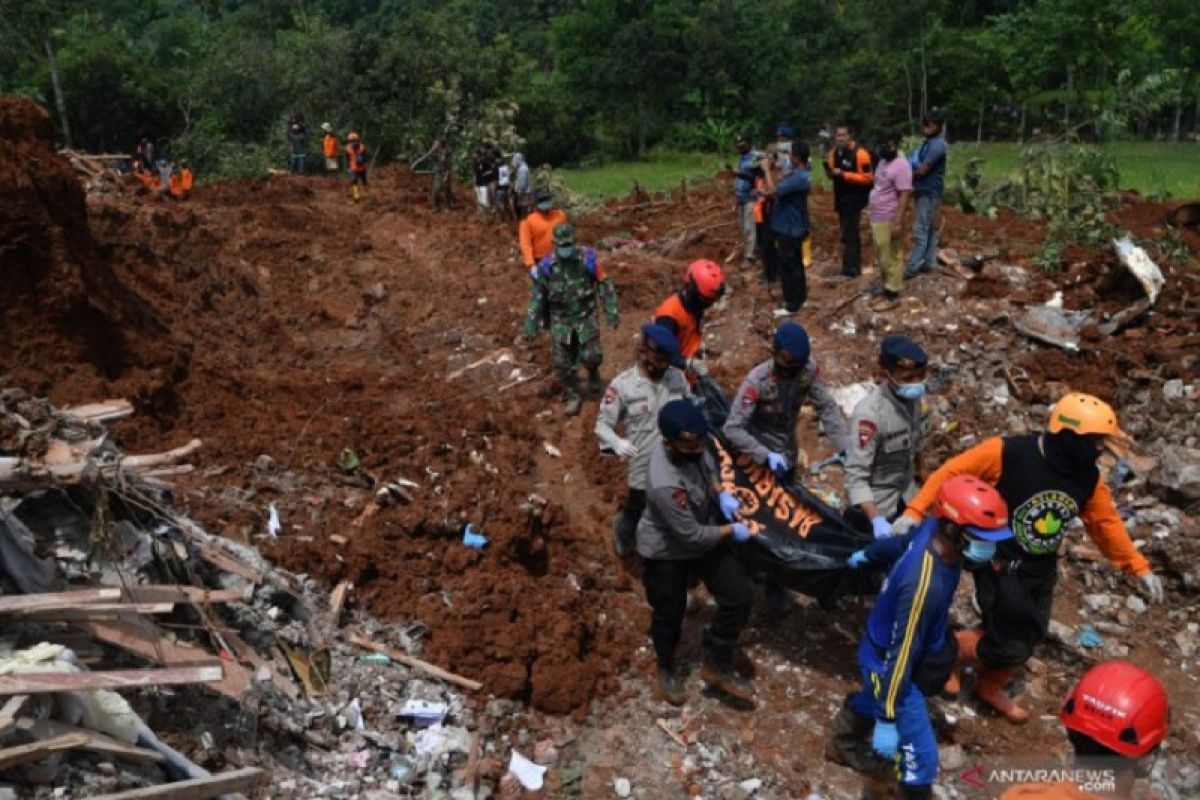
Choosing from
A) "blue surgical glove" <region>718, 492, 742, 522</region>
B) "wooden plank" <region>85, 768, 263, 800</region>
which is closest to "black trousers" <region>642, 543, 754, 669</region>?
"blue surgical glove" <region>718, 492, 742, 522</region>

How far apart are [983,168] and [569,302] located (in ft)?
63.2

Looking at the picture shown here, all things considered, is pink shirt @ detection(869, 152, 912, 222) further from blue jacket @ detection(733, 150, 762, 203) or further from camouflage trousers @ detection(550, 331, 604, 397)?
camouflage trousers @ detection(550, 331, 604, 397)

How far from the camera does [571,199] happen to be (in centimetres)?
2089

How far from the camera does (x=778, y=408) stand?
5840mm

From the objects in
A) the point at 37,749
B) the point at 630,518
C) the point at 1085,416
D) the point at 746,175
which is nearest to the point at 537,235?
the point at 746,175

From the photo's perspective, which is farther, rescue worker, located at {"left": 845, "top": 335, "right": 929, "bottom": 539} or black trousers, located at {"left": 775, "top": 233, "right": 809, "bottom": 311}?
black trousers, located at {"left": 775, "top": 233, "right": 809, "bottom": 311}

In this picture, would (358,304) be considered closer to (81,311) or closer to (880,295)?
(81,311)

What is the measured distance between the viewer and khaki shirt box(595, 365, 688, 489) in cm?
606

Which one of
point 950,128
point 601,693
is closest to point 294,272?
point 601,693

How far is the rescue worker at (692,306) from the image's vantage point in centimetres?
691

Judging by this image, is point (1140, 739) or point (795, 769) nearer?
point (1140, 739)

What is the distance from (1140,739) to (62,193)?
32.4 ft

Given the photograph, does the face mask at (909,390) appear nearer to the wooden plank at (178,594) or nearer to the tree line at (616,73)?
the wooden plank at (178,594)

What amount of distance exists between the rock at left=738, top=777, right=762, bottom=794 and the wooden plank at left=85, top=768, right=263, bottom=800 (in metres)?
2.35
